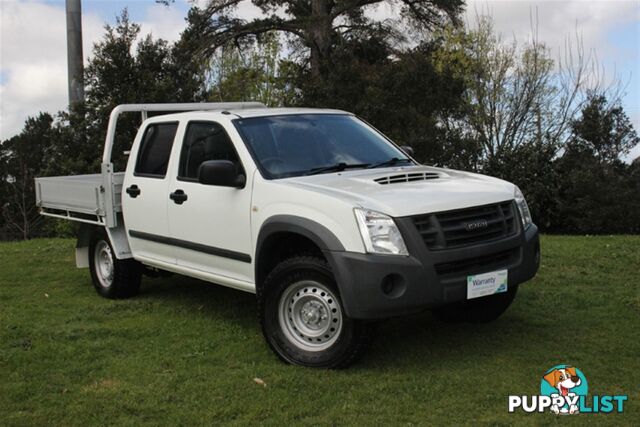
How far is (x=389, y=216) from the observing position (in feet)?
16.1

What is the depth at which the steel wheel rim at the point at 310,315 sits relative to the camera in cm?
520

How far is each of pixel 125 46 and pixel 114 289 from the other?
11.5m

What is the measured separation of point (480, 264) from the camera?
5266 mm

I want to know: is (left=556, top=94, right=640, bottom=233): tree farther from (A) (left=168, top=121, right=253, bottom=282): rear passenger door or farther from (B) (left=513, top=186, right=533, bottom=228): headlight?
(A) (left=168, top=121, right=253, bottom=282): rear passenger door

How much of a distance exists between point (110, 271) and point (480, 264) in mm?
4411

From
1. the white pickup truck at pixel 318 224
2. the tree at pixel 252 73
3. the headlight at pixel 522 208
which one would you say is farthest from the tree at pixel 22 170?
the headlight at pixel 522 208

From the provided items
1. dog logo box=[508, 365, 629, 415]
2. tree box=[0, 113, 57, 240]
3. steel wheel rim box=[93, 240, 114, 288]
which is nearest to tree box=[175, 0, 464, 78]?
tree box=[0, 113, 57, 240]

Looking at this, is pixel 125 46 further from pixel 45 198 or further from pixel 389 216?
pixel 389 216

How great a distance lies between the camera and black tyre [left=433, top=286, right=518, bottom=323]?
6262 mm

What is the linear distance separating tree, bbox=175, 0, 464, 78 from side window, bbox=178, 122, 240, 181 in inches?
685

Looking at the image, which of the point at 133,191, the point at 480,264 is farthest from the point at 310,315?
the point at 133,191

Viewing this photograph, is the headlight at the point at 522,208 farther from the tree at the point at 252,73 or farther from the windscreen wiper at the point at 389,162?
the tree at the point at 252,73

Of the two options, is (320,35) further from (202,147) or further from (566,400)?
(566,400)

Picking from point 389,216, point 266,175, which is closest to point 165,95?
point 266,175
